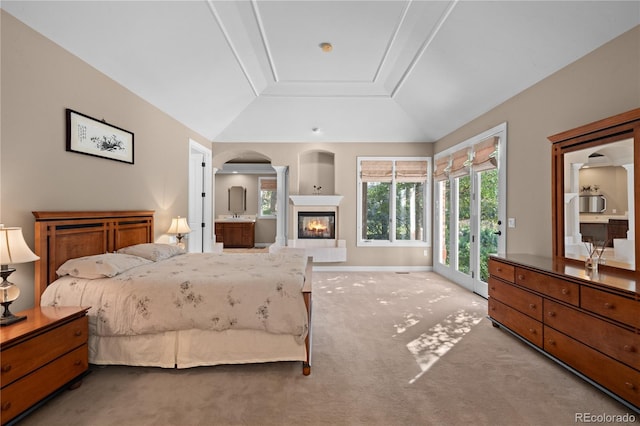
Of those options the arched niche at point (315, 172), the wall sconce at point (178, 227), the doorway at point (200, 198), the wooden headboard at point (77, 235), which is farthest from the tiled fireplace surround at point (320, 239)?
the wooden headboard at point (77, 235)

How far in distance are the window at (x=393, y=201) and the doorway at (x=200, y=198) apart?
2898mm

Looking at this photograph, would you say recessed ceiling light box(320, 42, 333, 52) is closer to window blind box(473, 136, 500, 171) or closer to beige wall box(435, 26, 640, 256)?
beige wall box(435, 26, 640, 256)

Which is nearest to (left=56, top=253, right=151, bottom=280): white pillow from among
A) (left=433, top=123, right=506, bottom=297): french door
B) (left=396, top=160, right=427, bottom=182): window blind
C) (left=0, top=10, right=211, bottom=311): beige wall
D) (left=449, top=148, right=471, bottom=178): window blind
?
(left=0, top=10, right=211, bottom=311): beige wall

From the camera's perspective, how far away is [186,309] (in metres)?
2.36

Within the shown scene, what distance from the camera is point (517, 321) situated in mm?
2908

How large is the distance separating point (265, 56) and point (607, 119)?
145 inches

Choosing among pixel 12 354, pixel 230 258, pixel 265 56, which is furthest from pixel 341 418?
pixel 265 56

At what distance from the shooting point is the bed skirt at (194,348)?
2418 mm

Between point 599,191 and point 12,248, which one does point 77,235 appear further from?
point 599,191

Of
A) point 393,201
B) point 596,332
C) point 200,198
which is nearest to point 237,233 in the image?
point 200,198

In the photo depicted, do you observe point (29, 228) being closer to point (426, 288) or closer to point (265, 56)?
point (265, 56)

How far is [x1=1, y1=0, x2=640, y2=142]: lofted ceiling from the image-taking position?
8.66 ft

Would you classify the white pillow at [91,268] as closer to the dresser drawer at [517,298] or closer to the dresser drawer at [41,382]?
the dresser drawer at [41,382]

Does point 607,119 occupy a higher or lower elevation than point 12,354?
higher
